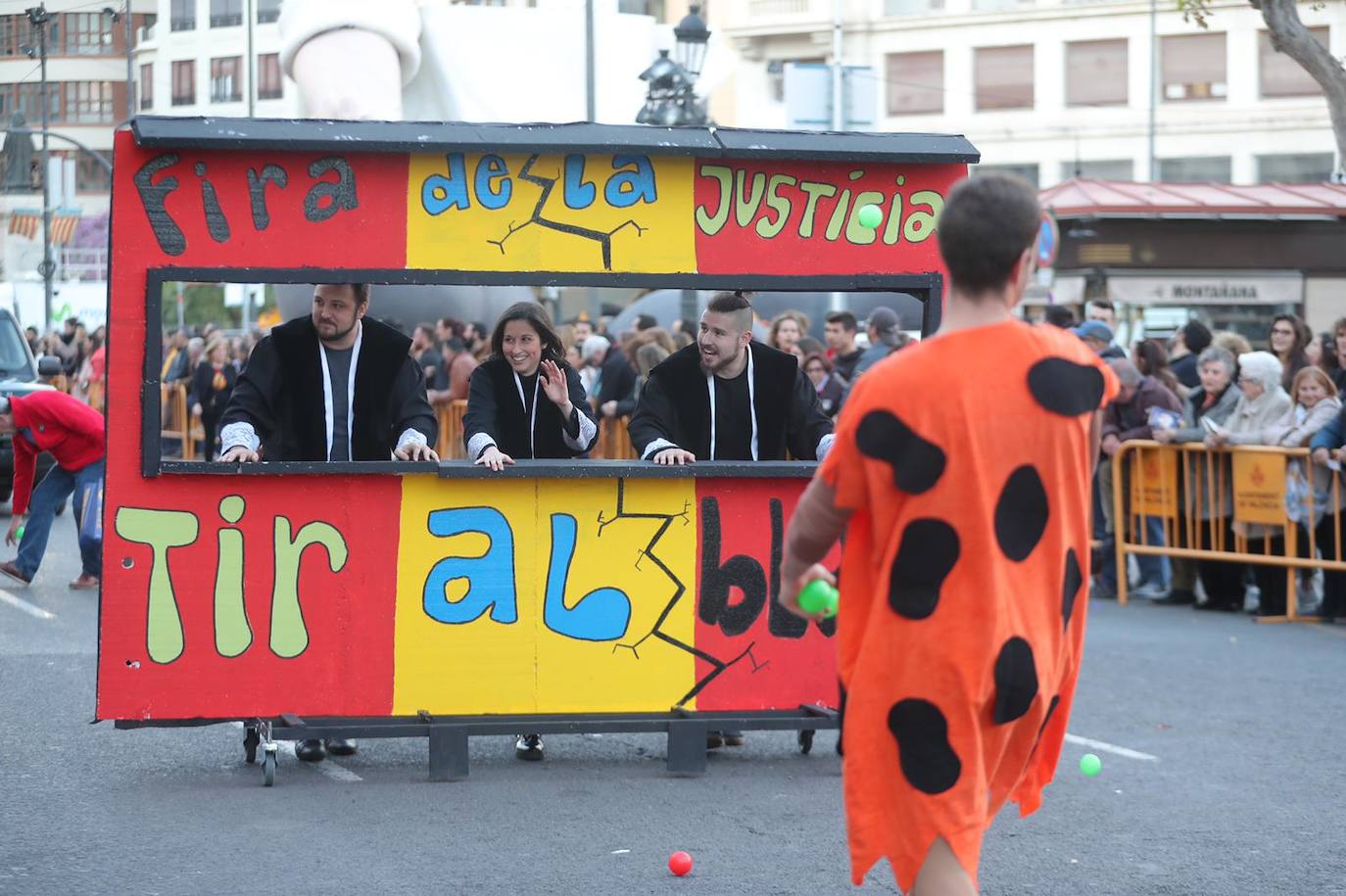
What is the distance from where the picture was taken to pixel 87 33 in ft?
37.7

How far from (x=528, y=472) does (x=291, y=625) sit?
103 cm

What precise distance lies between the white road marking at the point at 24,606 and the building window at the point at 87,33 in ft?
11.1

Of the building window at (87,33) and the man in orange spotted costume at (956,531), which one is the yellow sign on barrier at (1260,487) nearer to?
the building window at (87,33)

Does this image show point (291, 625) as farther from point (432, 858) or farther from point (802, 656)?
point (802, 656)

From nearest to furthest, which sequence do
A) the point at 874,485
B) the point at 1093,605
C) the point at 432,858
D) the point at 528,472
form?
1. the point at 874,485
2. the point at 432,858
3. the point at 528,472
4. the point at 1093,605

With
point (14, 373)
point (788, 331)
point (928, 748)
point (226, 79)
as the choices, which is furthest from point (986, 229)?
point (14, 373)

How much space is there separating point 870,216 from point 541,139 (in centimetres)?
128

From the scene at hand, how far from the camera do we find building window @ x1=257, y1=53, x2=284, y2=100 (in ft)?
63.8

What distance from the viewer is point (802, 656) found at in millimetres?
7188

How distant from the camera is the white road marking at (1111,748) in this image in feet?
25.2

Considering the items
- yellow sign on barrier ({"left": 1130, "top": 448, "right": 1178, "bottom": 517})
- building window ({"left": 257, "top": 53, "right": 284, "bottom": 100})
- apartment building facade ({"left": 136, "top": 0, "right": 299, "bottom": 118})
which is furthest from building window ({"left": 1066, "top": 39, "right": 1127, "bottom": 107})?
yellow sign on barrier ({"left": 1130, "top": 448, "right": 1178, "bottom": 517})

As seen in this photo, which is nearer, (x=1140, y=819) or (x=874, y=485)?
(x=874, y=485)

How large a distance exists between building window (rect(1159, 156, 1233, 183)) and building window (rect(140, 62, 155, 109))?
142ft

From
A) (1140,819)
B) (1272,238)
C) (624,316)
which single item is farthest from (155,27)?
(1272,238)
